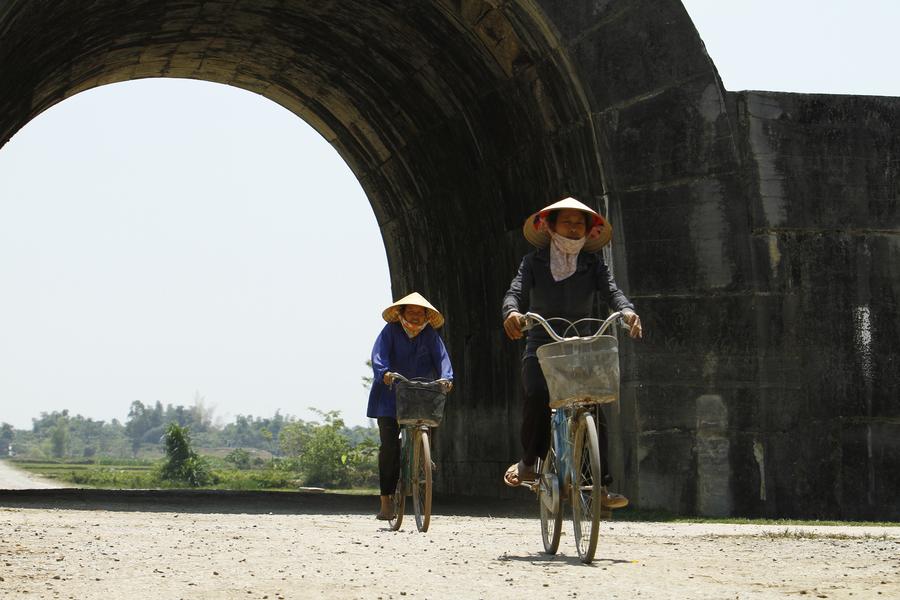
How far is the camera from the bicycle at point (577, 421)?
23.7 feet

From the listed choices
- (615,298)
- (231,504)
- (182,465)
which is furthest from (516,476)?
(182,465)

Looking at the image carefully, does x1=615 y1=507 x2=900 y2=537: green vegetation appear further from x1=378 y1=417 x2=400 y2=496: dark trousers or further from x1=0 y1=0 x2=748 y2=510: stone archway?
x1=378 y1=417 x2=400 y2=496: dark trousers

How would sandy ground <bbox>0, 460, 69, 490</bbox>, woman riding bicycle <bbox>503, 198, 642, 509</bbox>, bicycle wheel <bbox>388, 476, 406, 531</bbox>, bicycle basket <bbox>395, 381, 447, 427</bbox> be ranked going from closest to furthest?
woman riding bicycle <bbox>503, 198, 642, 509</bbox> < bicycle basket <bbox>395, 381, 447, 427</bbox> < bicycle wheel <bbox>388, 476, 406, 531</bbox> < sandy ground <bbox>0, 460, 69, 490</bbox>

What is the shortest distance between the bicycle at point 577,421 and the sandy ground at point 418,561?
0.25 meters

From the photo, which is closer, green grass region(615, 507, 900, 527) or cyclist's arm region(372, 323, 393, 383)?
cyclist's arm region(372, 323, 393, 383)

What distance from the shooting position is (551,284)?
830cm

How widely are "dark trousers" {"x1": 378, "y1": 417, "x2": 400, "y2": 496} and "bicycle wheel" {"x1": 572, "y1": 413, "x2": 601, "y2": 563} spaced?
123 inches

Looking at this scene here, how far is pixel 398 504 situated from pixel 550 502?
99.0 inches

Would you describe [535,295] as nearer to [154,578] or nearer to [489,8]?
[154,578]

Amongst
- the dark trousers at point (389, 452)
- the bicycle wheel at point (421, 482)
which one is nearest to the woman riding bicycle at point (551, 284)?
the bicycle wheel at point (421, 482)

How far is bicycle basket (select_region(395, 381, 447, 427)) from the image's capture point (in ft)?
32.5

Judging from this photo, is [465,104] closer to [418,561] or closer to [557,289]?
[557,289]

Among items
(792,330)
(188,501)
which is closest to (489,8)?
(792,330)

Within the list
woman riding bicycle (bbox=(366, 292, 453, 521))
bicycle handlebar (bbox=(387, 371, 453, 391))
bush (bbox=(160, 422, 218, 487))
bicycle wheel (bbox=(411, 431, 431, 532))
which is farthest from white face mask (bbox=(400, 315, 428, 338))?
bush (bbox=(160, 422, 218, 487))
